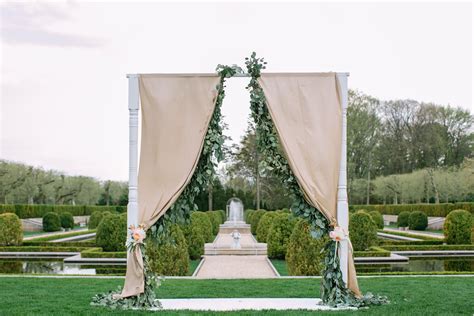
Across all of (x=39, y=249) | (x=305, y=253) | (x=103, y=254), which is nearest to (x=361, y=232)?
(x=305, y=253)

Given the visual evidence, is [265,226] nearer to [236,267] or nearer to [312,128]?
[236,267]

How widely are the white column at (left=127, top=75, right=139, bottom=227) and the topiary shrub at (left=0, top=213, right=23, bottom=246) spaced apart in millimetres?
13017

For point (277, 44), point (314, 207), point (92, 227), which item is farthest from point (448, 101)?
point (314, 207)

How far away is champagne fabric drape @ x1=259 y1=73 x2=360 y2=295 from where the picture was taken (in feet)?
22.7

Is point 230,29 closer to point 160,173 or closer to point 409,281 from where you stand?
point 160,173

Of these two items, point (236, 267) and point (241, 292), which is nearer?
point (241, 292)

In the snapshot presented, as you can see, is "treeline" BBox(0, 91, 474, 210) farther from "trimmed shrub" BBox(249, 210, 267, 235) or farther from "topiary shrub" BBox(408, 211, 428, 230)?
"trimmed shrub" BBox(249, 210, 267, 235)

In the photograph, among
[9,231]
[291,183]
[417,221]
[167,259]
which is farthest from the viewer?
[417,221]

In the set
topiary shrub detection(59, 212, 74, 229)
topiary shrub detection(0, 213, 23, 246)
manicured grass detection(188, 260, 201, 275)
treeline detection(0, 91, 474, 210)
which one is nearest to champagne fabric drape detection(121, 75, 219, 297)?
manicured grass detection(188, 260, 201, 275)

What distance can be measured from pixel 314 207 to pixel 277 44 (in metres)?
4.42

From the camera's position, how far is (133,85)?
7.07 metres

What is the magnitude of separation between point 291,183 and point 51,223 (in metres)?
22.7

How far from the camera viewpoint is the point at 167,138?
22.8 ft

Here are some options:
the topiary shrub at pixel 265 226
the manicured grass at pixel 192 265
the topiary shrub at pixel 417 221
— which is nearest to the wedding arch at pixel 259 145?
the manicured grass at pixel 192 265
